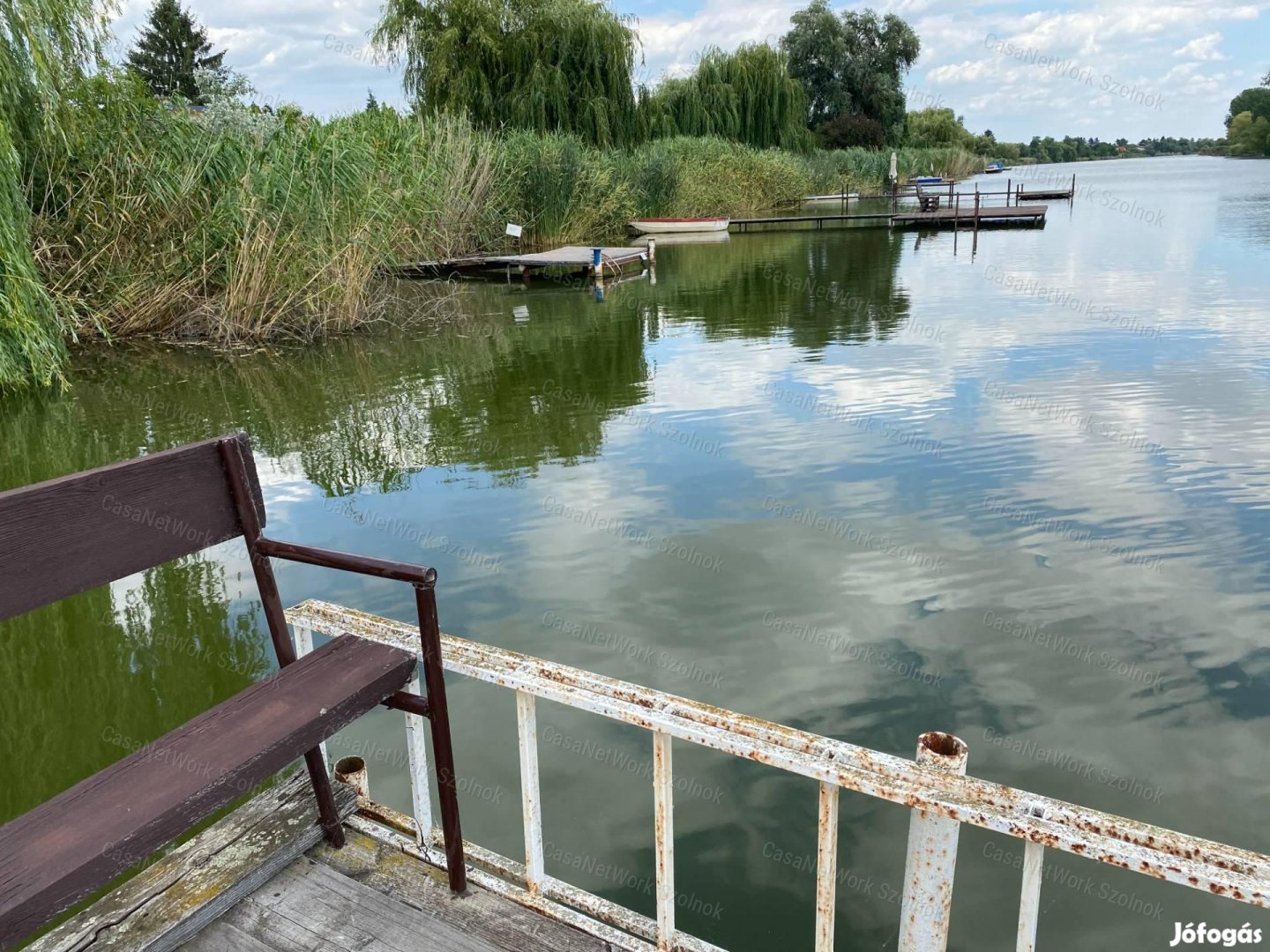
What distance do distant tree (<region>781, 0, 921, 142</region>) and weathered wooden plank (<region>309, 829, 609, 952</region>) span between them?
159 ft

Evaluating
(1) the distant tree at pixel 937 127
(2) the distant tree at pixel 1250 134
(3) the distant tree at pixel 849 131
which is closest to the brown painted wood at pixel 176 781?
(3) the distant tree at pixel 849 131

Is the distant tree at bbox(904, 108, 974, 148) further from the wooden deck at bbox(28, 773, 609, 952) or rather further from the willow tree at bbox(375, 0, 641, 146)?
the wooden deck at bbox(28, 773, 609, 952)

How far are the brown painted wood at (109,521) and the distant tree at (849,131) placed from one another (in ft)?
151

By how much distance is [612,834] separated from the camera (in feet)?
10.2

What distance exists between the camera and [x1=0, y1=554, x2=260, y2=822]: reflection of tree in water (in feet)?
11.7

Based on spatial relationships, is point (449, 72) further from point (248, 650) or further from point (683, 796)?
point (683, 796)

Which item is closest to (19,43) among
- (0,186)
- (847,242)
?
(0,186)

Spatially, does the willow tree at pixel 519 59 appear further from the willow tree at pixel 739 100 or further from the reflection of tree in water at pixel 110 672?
the reflection of tree in water at pixel 110 672

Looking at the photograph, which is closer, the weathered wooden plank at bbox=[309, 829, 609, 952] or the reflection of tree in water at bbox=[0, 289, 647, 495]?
the weathered wooden plank at bbox=[309, 829, 609, 952]

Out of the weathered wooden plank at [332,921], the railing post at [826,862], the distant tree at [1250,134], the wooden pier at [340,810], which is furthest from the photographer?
the distant tree at [1250,134]

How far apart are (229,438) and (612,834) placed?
Result: 1880mm

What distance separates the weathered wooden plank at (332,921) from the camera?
189 cm

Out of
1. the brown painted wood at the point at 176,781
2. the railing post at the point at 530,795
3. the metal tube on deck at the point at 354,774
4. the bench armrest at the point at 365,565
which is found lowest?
the metal tube on deck at the point at 354,774

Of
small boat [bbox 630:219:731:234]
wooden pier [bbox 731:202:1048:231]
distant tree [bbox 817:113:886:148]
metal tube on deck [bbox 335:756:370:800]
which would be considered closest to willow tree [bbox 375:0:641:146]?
small boat [bbox 630:219:731:234]
